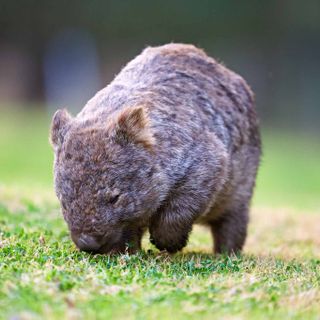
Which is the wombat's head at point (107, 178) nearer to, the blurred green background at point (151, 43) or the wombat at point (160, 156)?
the wombat at point (160, 156)

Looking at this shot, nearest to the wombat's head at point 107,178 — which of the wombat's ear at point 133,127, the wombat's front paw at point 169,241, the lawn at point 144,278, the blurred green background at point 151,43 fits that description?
the wombat's ear at point 133,127

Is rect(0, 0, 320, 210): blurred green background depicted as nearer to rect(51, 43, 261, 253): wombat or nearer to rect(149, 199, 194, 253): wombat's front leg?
rect(51, 43, 261, 253): wombat

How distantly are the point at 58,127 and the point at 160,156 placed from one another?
83 cm

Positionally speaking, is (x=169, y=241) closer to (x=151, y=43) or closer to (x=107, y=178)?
(x=107, y=178)

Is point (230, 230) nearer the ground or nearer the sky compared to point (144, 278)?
nearer the ground

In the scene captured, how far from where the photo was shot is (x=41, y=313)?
4652mm

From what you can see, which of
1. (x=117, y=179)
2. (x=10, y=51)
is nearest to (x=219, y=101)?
(x=117, y=179)

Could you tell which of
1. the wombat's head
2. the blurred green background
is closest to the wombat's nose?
the wombat's head

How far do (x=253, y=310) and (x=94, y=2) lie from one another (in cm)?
2711

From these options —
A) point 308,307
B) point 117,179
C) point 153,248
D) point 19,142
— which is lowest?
point 19,142

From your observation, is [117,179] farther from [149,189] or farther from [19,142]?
[19,142]

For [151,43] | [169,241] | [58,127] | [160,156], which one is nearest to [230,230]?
[169,241]

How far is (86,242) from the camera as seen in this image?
6.25 meters

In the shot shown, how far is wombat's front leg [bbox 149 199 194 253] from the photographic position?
7.00 meters
